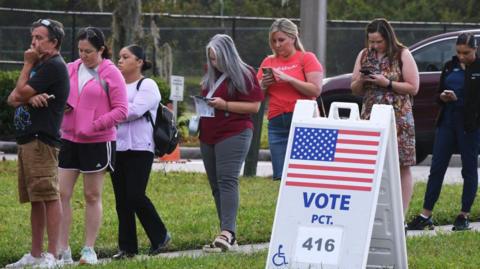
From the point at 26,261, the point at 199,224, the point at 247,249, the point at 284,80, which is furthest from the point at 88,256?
the point at 284,80

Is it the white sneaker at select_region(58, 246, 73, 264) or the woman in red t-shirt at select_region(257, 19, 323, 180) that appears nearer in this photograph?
the white sneaker at select_region(58, 246, 73, 264)

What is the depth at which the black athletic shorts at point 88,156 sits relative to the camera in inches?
349

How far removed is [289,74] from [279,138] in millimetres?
571

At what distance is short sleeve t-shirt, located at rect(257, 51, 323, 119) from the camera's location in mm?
10242

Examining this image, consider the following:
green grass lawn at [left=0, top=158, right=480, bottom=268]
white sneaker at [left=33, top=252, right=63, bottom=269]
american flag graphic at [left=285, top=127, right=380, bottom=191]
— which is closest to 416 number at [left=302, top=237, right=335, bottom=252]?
american flag graphic at [left=285, top=127, right=380, bottom=191]

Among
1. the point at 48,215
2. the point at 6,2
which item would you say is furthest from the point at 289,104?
the point at 6,2

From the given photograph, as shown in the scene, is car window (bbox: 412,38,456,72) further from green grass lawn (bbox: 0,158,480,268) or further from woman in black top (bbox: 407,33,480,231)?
woman in black top (bbox: 407,33,480,231)

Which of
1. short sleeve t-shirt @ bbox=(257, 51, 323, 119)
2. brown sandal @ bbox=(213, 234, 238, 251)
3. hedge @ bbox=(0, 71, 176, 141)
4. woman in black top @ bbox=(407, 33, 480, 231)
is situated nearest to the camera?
brown sandal @ bbox=(213, 234, 238, 251)

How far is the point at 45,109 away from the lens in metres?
8.54

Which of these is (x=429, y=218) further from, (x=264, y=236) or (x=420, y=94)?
(x=420, y=94)

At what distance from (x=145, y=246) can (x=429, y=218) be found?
9.04ft

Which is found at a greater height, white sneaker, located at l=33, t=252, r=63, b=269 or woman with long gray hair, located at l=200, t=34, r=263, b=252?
woman with long gray hair, located at l=200, t=34, r=263, b=252

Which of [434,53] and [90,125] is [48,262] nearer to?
[90,125]

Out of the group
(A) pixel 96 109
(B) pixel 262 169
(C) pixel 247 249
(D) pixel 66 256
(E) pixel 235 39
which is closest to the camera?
(A) pixel 96 109
